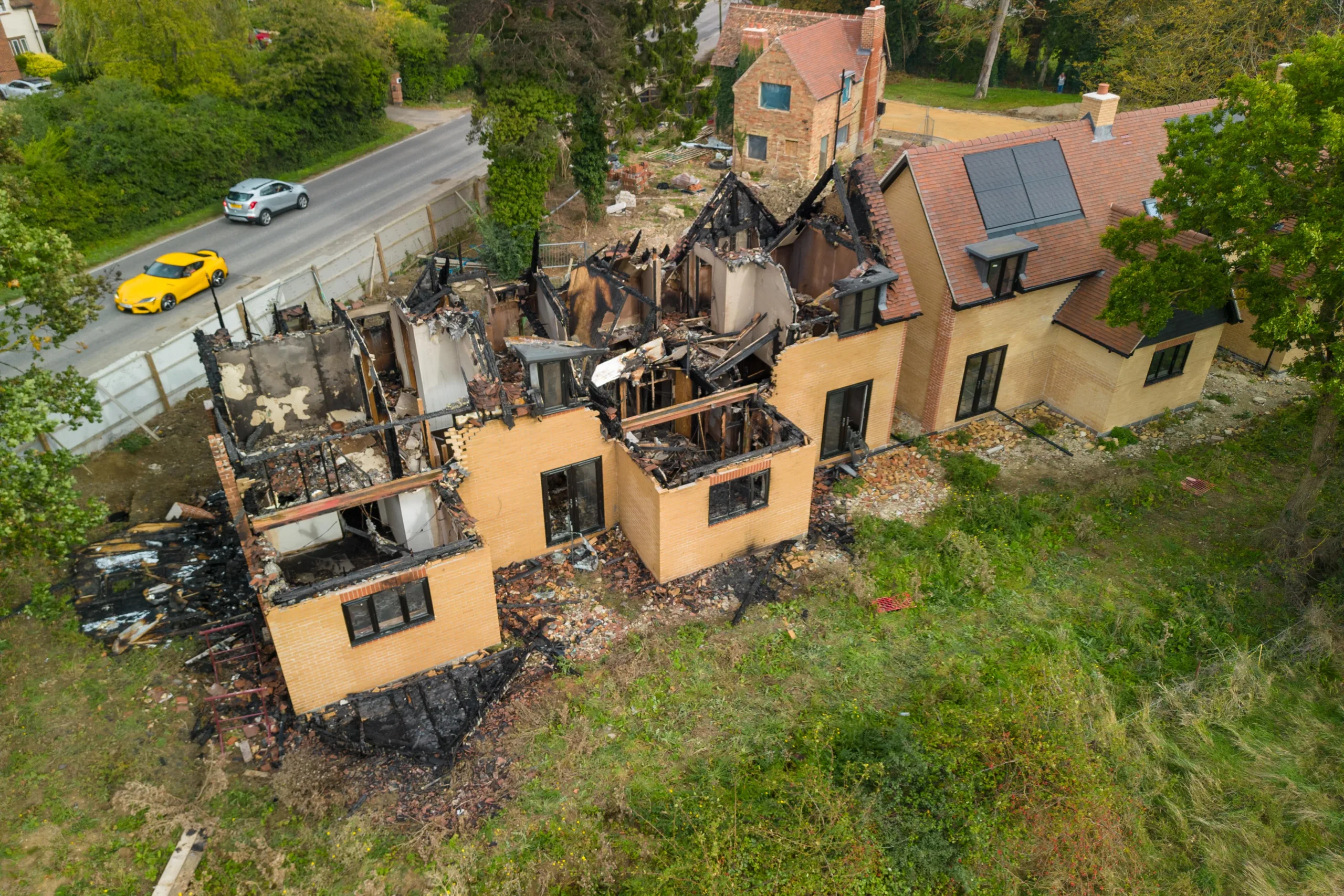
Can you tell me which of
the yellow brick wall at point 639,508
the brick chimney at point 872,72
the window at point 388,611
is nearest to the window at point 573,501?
the yellow brick wall at point 639,508

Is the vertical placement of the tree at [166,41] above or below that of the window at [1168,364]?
above

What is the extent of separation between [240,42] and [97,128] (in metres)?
9.67

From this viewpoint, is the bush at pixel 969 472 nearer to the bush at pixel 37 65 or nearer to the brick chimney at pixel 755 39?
the brick chimney at pixel 755 39

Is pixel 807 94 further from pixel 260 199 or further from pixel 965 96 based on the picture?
pixel 260 199

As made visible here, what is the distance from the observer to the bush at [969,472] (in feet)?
73.0

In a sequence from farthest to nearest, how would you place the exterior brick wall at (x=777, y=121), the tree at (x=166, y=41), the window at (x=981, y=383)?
the exterior brick wall at (x=777, y=121)
the tree at (x=166, y=41)
the window at (x=981, y=383)

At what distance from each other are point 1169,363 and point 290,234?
1323 inches

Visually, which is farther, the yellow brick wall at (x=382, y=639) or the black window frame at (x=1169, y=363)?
the black window frame at (x=1169, y=363)

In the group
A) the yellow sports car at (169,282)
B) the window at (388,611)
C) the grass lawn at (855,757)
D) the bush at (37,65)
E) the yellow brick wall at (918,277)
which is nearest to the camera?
the grass lawn at (855,757)

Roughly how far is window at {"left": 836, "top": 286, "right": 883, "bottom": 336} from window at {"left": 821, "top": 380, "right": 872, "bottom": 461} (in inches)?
66.4

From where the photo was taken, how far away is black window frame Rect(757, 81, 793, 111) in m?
40.6

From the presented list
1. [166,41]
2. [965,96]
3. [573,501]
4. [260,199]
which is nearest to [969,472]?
[573,501]

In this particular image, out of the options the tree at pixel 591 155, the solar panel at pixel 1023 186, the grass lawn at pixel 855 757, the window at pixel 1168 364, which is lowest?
the grass lawn at pixel 855 757

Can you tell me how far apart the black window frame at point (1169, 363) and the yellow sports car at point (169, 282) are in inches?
1255
